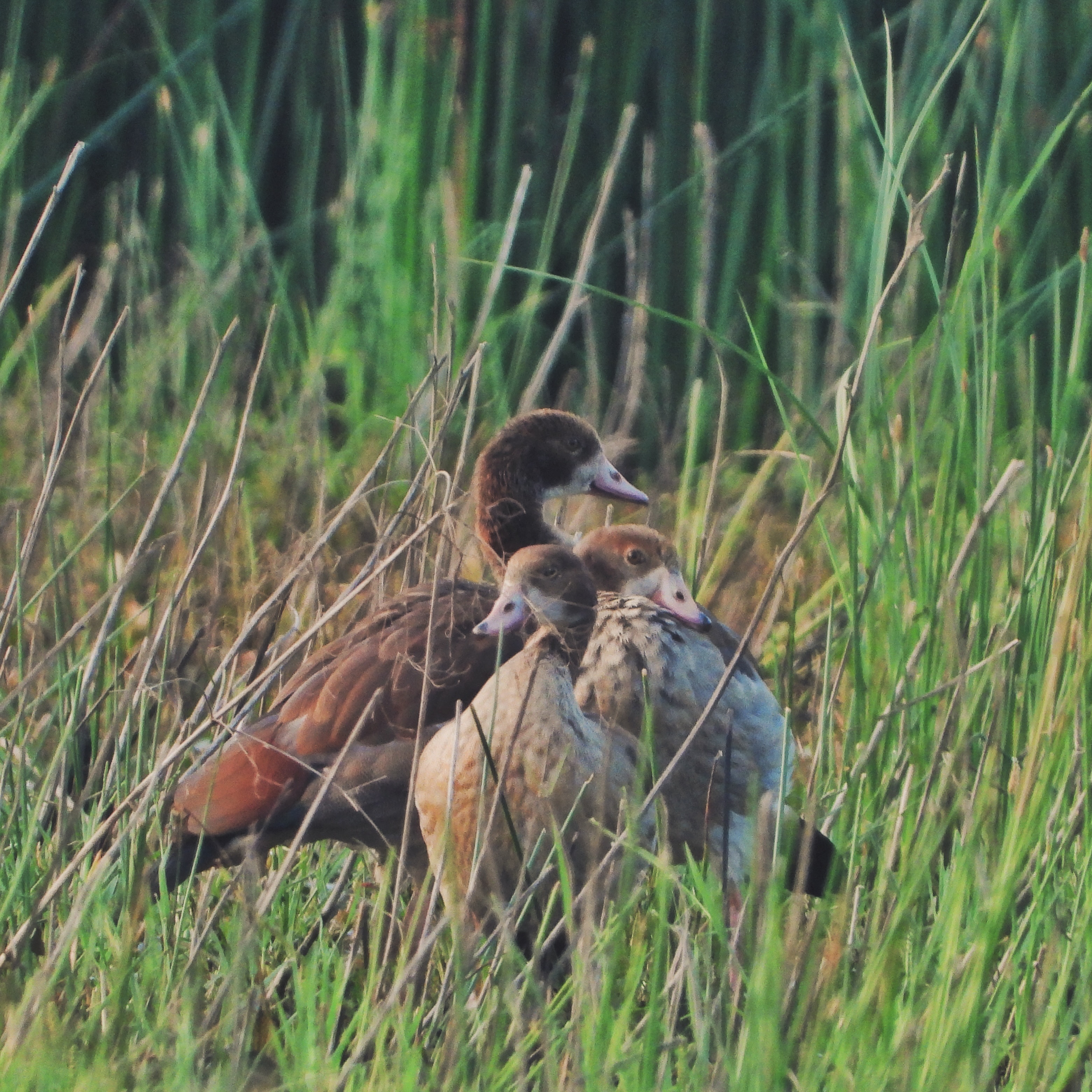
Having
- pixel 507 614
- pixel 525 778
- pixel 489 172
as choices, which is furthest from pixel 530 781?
pixel 489 172

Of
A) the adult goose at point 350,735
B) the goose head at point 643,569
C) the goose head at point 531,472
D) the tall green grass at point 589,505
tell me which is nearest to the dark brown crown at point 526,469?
the goose head at point 531,472

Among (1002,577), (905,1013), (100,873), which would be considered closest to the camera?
(905,1013)

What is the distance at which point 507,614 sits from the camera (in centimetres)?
242

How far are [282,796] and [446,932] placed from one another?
0.38 m

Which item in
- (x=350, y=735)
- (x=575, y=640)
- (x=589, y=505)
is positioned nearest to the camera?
(x=575, y=640)

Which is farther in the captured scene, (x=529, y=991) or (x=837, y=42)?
(x=837, y=42)

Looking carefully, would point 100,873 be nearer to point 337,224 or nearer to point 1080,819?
point 1080,819

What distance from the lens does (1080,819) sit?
2.27 metres

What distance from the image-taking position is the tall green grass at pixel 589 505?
6.04 ft

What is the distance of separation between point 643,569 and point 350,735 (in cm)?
53

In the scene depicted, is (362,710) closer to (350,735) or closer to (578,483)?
(350,735)

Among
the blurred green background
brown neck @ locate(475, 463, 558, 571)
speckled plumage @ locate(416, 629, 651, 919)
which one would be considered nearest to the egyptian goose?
speckled plumage @ locate(416, 629, 651, 919)

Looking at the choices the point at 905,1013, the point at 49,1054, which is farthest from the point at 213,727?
the point at 905,1013

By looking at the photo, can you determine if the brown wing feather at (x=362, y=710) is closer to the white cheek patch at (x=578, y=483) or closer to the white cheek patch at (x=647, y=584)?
the white cheek patch at (x=647, y=584)
